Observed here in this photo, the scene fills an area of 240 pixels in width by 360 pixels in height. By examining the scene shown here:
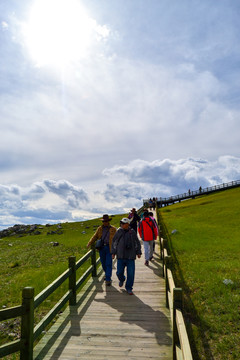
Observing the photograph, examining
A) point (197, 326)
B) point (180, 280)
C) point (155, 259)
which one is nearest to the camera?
point (197, 326)

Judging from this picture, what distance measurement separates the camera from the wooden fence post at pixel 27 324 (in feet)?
14.7

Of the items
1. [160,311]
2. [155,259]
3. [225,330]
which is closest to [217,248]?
[155,259]

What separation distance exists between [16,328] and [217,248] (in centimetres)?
1302

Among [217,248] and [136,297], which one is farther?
[217,248]

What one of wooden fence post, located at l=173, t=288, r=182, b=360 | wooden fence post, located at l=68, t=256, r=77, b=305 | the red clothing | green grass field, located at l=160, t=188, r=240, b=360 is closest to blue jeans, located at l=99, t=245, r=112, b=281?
wooden fence post, located at l=68, t=256, r=77, b=305

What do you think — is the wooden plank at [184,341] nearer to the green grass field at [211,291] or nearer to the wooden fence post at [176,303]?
the wooden fence post at [176,303]

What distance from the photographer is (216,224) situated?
26391 mm

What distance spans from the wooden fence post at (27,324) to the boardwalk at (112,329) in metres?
0.50

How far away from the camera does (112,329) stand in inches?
230

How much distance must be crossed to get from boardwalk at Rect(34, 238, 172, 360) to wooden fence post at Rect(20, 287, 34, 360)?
500 mm

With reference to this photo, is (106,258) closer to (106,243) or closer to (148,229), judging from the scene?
(106,243)

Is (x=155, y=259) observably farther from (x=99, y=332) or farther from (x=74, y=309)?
(x=99, y=332)

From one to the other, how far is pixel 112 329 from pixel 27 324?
2.22m

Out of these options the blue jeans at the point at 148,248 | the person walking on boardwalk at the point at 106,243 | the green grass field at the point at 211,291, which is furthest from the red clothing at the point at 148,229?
the person walking on boardwalk at the point at 106,243
